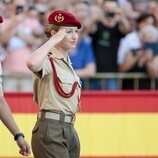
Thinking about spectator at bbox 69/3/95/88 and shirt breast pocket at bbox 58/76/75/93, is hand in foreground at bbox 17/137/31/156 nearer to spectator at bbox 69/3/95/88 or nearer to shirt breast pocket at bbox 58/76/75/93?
shirt breast pocket at bbox 58/76/75/93

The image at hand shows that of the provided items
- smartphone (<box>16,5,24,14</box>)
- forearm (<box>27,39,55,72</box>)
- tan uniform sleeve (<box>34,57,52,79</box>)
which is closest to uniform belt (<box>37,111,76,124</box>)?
tan uniform sleeve (<box>34,57,52,79</box>)

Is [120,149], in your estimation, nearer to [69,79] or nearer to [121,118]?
[121,118]

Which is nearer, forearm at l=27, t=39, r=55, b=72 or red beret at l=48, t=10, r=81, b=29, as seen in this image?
forearm at l=27, t=39, r=55, b=72

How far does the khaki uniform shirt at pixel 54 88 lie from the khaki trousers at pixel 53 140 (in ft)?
0.41

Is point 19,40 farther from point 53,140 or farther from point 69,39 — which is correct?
point 53,140

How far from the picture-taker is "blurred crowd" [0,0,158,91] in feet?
29.4

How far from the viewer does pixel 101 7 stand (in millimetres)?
9898

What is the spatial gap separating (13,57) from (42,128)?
11.8 feet

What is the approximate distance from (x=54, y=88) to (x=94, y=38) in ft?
13.5

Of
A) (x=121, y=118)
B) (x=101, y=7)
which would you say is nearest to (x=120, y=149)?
(x=121, y=118)

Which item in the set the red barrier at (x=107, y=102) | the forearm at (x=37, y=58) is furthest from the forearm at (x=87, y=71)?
the forearm at (x=37, y=58)

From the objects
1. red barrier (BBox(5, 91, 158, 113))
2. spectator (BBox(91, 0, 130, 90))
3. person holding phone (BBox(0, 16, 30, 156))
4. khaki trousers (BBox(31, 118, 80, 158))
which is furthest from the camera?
spectator (BBox(91, 0, 130, 90))

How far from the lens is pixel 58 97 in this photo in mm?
5406

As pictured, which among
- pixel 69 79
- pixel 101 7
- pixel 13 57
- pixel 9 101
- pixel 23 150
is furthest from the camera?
pixel 101 7
